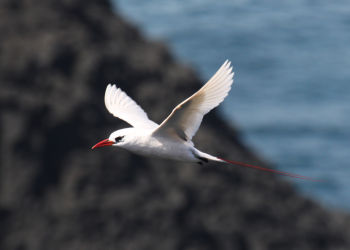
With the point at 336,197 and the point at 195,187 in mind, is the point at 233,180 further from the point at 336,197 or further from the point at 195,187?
the point at 336,197

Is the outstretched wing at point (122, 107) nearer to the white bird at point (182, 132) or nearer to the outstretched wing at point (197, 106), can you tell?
the white bird at point (182, 132)

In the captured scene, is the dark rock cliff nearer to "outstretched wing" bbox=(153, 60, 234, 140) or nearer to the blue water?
"outstretched wing" bbox=(153, 60, 234, 140)

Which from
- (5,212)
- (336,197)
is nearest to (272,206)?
(5,212)

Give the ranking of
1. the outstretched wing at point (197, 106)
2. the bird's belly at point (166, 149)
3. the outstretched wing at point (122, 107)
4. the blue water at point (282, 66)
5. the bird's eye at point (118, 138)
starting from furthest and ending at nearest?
the blue water at point (282, 66), the outstretched wing at point (122, 107), the bird's eye at point (118, 138), the bird's belly at point (166, 149), the outstretched wing at point (197, 106)

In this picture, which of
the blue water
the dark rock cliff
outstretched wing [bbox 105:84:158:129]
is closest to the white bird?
outstretched wing [bbox 105:84:158:129]

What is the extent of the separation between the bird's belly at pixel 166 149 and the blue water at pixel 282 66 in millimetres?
19634

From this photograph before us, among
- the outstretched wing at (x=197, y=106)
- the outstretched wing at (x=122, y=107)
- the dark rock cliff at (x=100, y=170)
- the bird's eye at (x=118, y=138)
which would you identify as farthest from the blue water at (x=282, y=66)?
the outstretched wing at (x=197, y=106)

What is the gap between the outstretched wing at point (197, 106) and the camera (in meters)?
9.11

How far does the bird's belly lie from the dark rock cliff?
8.49m

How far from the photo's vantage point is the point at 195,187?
18953 mm

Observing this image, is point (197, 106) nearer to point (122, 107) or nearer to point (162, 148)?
point (162, 148)

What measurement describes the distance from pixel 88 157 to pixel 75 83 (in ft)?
6.32

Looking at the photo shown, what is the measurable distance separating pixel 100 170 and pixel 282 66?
89.7ft

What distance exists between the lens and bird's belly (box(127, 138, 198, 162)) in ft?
32.0
